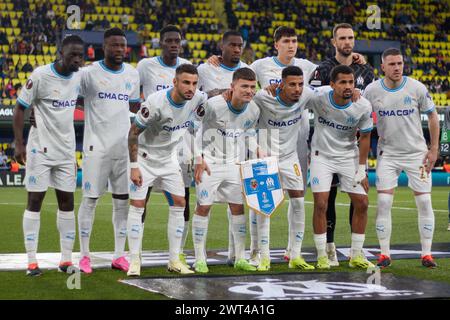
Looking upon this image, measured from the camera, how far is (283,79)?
8203mm

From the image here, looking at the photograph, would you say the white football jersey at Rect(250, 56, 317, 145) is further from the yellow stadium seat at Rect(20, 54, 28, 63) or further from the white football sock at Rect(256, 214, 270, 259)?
the yellow stadium seat at Rect(20, 54, 28, 63)

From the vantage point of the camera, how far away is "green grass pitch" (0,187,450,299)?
22.2 feet

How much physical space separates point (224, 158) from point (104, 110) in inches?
50.4

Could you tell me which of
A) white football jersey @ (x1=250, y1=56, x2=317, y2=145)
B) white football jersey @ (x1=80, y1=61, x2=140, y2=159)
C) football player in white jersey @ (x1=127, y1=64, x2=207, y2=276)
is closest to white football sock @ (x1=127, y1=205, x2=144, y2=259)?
football player in white jersey @ (x1=127, y1=64, x2=207, y2=276)

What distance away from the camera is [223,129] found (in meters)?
8.24

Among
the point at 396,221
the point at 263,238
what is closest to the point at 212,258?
the point at 263,238

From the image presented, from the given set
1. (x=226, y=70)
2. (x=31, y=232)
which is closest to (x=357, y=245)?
(x=226, y=70)

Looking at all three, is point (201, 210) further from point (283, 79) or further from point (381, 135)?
point (381, 135)

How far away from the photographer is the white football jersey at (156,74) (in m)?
8.76

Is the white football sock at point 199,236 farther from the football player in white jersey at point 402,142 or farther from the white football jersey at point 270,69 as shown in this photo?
the football player in white jersey at point 402,142

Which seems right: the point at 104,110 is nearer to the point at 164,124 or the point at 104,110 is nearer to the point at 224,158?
the point at 164,124

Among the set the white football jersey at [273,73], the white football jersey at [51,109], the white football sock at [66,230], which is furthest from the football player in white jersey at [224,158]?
the white football jersey at [51,109]
